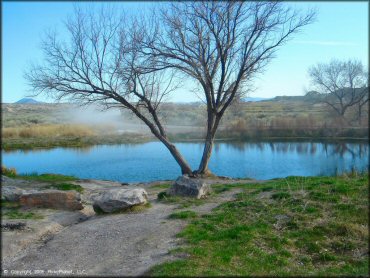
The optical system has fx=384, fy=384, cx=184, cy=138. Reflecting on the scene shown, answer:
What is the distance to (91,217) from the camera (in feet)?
37.6

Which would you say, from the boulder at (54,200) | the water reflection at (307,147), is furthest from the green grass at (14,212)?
the water reflection at (307,147)

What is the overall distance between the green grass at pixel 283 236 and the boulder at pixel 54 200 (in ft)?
14.6

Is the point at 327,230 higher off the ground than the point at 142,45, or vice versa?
the point at 142,45

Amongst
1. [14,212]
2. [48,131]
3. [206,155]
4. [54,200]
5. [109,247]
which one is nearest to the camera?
[109,247]

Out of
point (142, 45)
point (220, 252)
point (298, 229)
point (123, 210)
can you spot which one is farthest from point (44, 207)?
point (142, 45)

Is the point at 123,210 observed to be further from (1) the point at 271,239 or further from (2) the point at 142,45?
(2) the point at 142,45

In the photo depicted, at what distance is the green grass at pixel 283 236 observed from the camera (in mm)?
6621

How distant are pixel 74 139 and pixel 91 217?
33.6m

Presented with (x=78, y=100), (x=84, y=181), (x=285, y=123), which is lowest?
(x=84, y=181)

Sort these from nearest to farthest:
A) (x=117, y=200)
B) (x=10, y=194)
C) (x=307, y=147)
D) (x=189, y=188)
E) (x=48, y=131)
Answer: (x=117, y=200), (x=10, y=194), (x=189, y=188), (x=307, y=147), (x=48, y=131)

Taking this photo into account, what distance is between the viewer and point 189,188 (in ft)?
43.0

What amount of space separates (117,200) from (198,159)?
18242 mm

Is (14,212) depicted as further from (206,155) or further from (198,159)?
(198,159)

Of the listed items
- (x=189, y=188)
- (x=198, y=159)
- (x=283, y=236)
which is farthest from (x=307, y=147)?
(x=283, y=236)
